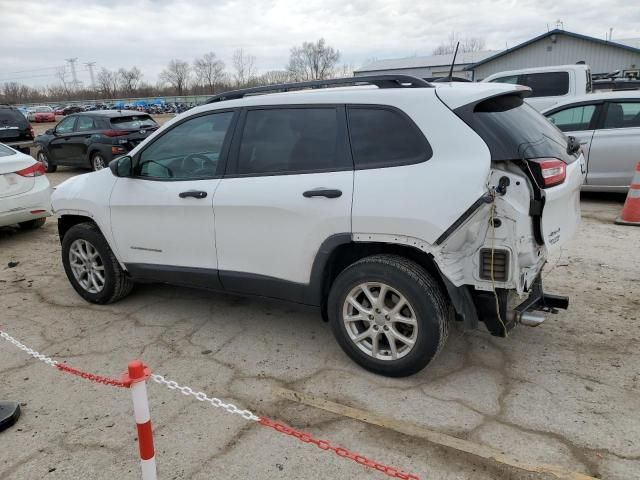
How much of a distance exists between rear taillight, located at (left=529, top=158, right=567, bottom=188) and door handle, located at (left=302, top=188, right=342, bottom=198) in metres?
1.15

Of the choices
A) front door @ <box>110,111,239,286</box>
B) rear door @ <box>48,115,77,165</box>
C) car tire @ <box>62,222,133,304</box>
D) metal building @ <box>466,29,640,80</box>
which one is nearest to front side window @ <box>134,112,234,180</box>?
front door @ <box>110,111,239,286</box>

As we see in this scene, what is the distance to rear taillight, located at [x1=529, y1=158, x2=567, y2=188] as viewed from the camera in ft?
9.70

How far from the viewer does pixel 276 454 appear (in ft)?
8.95

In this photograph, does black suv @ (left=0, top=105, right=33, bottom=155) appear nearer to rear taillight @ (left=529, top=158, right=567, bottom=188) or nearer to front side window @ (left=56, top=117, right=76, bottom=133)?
front side window @ (left=56, top=117, right=76, bottom=133)

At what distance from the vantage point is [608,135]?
25.1 ft

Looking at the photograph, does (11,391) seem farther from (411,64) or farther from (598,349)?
(411,64)

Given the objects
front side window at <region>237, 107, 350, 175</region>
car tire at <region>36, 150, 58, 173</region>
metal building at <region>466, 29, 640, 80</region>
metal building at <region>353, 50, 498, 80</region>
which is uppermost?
metal building at <region>353, 50, 498, 80</region>

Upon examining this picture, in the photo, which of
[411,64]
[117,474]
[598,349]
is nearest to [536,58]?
[411,64]

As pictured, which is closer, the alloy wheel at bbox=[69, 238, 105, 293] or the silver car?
the alloy wheel at bbox=[69, 238, 105, 293]

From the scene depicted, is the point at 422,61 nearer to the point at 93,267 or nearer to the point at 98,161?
the point at 98,161

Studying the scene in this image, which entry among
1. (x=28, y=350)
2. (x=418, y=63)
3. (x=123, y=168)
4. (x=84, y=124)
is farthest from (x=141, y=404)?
(x=418, y=63)

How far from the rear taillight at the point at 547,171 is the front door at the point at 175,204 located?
7.07 feet

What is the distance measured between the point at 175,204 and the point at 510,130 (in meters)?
2.45

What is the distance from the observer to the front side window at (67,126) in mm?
13530
